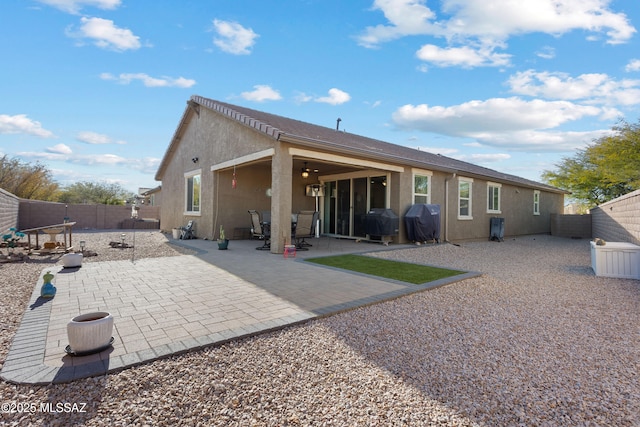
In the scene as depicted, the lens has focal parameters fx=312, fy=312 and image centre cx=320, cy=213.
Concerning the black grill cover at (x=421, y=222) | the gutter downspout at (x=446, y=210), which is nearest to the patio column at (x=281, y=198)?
the black grill cover at (x=421, y=222)

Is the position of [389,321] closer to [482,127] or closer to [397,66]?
[397,66]

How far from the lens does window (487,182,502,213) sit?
1410 centimetres

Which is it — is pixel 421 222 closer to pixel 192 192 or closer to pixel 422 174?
pixel 422 174

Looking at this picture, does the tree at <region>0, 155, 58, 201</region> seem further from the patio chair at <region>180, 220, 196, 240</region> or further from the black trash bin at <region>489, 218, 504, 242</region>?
the black trash bin at <region>489, 218, 504, 242</region>

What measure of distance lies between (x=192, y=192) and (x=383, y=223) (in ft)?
27.6

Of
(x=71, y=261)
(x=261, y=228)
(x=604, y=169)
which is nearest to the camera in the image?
(x=71, y=261)

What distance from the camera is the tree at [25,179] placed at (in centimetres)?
1938

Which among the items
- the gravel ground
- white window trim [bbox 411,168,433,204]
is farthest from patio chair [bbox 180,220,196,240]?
white window trim [bbox 411,168,433,204]

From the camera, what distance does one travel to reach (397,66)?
39.0 feet

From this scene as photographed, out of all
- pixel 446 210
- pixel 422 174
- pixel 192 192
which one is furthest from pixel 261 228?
pixel 446 210

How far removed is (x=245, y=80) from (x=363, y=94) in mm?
4949

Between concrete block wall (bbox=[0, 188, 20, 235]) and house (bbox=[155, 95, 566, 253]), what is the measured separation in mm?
5769

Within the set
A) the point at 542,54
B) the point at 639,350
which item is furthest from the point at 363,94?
the point at 639,350

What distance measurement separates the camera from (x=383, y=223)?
10.1 metres
